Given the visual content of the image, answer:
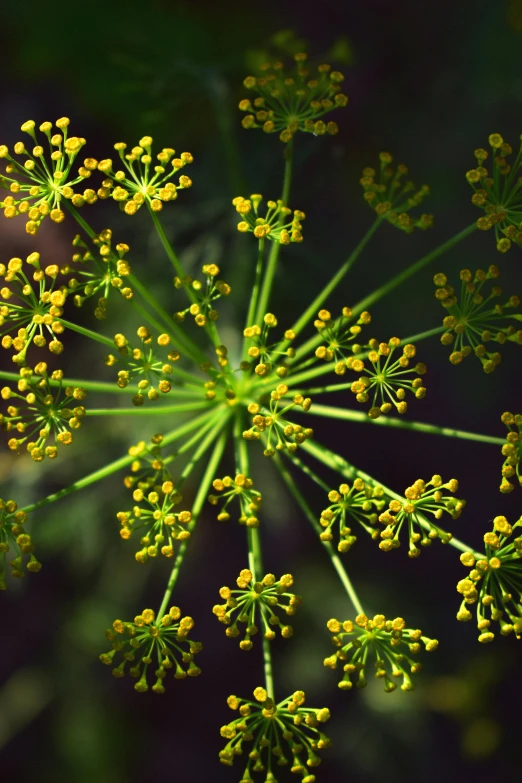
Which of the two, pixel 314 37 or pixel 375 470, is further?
pixel 375 470

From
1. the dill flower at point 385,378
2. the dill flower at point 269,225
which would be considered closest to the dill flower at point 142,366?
the dill flower at point 269,225

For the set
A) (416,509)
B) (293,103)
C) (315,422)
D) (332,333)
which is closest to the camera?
(416,509)

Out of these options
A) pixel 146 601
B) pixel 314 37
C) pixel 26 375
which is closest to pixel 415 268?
pixel 26 375

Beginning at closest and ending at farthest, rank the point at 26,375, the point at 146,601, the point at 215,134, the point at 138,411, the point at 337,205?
the point at 26,375, the point at 138,411, the point at 215,134, the point at 337,205, the point at 146,601

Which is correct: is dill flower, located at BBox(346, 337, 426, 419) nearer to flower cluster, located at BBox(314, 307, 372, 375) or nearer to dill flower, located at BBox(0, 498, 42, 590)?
flower cluster, located at BBox(314, 307, 372, 375)

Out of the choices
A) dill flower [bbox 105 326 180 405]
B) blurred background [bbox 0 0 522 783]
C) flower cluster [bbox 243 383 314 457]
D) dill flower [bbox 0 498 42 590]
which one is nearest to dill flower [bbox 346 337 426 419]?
flower cluster [bbox 243 383 314 457]

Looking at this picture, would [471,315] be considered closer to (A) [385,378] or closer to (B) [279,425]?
(A) [385,378]

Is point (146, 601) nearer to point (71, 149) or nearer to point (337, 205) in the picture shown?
point (337, 205)

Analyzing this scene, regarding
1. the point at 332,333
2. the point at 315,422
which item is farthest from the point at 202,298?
the point at 315,422

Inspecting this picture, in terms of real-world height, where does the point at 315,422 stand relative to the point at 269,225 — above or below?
above
